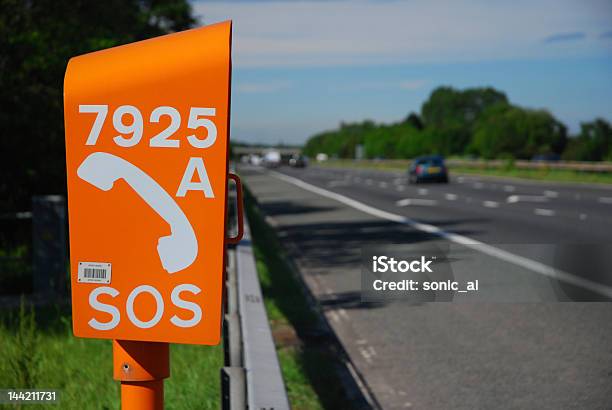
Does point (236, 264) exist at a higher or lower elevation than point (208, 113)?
lower

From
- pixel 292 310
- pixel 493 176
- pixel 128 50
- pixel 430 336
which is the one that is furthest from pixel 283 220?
pixel 493 176

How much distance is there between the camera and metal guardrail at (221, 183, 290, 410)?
3.87m

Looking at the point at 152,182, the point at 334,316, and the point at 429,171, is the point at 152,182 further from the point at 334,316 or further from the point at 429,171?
the point at 429,171

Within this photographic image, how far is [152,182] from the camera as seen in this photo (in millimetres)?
2514

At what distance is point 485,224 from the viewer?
62.3 feet

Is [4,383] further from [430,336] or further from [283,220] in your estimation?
[283,220]

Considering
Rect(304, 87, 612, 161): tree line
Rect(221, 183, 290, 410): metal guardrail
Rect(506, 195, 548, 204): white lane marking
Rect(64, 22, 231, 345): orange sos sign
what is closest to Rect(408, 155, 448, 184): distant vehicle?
Rect(506, 195, 548, 204): white lane marking

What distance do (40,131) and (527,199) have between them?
61.4ft

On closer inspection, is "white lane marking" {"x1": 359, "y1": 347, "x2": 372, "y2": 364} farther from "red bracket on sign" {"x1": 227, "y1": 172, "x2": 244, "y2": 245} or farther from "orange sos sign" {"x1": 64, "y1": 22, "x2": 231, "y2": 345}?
"orange sos sign" {"x1": 64, "y1": 22, "x2": 231, "y2": 345}

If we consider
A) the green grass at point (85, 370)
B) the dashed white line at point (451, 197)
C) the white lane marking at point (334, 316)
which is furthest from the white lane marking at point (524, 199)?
the green grass at point (85, 370)

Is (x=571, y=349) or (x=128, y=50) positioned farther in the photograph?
(x=571, y=349)

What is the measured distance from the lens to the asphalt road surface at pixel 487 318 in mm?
5922

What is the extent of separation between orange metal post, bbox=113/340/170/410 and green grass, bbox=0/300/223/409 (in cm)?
206

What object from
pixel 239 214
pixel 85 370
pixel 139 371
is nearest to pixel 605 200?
pixel 85 370
